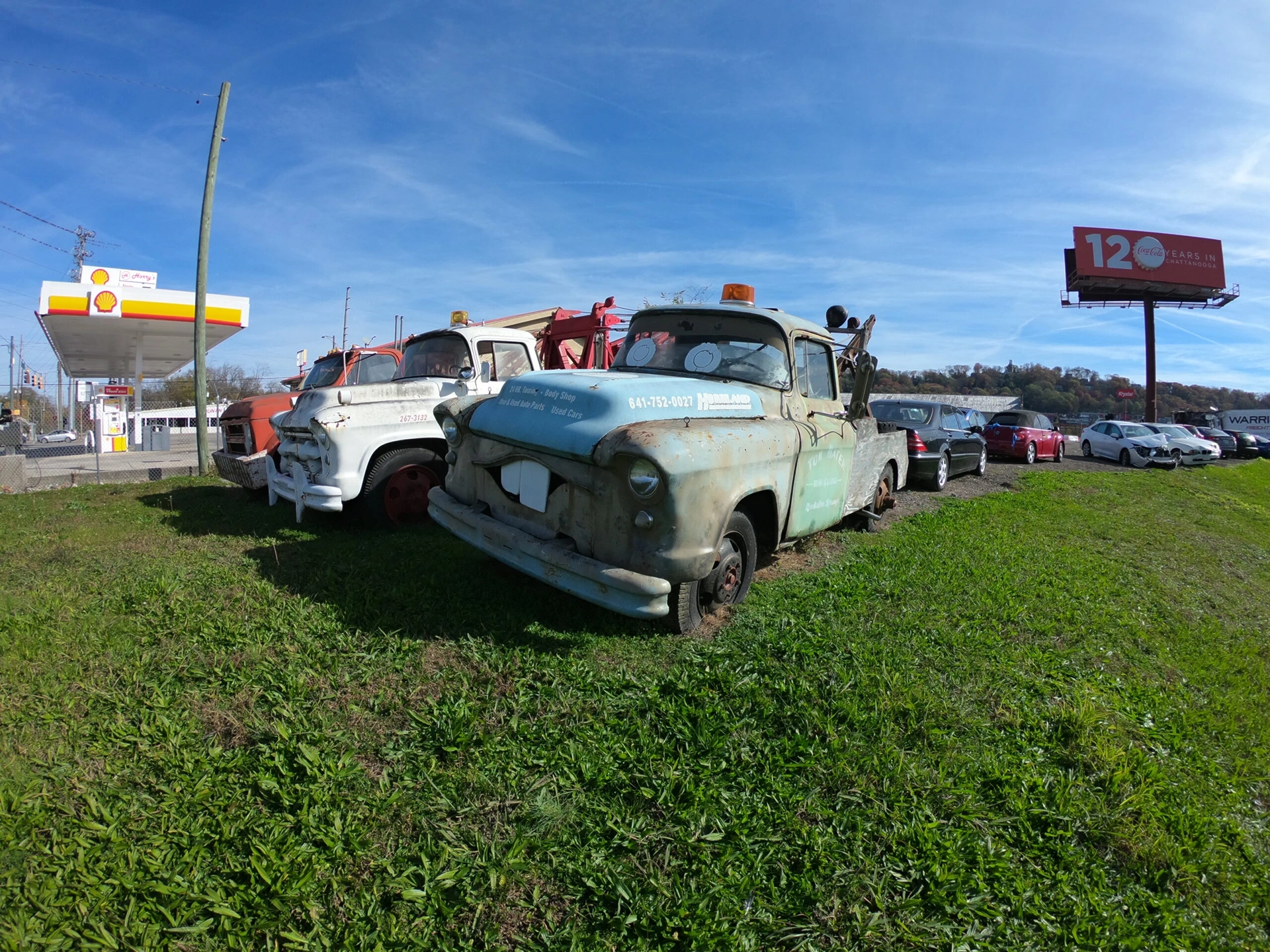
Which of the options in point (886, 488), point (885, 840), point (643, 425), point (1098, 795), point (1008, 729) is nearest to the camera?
point (885, 840)

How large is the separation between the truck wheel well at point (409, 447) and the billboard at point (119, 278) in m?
21.8

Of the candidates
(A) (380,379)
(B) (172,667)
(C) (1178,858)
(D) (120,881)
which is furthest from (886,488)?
(D) (120,881)

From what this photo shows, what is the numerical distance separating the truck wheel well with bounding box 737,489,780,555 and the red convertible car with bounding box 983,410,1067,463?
1408 cm

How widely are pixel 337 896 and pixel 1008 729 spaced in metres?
3.09

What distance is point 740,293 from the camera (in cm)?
573

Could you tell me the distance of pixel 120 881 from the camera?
6.87 ft

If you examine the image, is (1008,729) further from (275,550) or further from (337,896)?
(275,550)

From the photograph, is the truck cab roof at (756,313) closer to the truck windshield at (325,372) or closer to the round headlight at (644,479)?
the round headlight at (644,479)

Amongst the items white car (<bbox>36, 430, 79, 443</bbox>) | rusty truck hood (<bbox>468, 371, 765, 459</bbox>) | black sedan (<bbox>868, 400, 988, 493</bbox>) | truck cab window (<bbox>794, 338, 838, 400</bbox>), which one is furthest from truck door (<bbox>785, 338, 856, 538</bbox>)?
white car (<bbox>36, 430, 79, 443</bbox>)

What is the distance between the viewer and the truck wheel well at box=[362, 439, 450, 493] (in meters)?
6.19

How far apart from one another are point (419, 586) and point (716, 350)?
274 cm

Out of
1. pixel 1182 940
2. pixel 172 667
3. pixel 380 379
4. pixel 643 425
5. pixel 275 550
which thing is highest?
pixel 380 379

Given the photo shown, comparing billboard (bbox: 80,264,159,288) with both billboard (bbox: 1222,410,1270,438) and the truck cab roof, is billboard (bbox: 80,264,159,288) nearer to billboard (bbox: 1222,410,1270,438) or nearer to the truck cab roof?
the truck cab roof

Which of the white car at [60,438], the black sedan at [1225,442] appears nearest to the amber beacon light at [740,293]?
the white car at [60,438]
